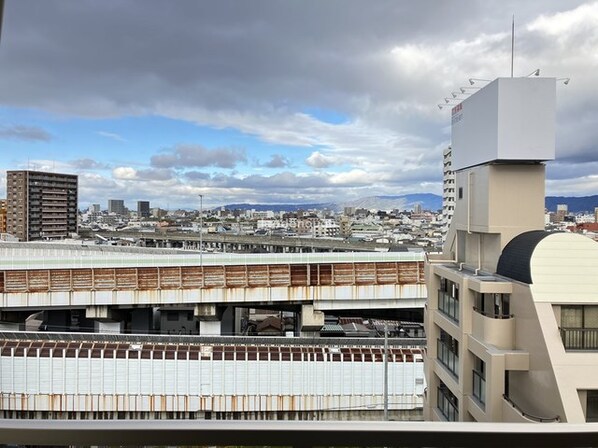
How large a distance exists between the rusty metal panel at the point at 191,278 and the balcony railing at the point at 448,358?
6.20 m

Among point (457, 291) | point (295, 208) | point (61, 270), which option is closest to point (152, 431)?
point (457, 291)

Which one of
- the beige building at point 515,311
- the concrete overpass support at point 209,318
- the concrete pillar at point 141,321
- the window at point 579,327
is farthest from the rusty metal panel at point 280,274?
the window at point 579,327

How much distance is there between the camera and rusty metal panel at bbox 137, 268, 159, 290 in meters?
9.51

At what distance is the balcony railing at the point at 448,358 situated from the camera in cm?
393

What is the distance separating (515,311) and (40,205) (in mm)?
37736

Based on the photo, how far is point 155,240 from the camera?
121ft

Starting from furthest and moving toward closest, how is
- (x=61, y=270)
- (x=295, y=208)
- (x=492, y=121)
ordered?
1. (x=295, y=208)
2. (x=61, y=270)
3. (x=492, y=121)

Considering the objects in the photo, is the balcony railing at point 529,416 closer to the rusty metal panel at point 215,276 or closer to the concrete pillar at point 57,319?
the rusty metal panel at point 215,276

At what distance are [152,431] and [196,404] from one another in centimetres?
634

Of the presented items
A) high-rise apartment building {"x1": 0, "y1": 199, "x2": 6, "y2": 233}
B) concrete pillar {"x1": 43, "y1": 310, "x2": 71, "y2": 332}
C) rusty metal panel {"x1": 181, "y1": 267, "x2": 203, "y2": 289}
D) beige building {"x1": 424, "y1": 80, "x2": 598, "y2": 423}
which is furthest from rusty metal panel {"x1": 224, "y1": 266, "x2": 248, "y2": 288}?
high-rise apartment building {"x1": 0, "y1": 199, "x2": 6, "y2": 233}

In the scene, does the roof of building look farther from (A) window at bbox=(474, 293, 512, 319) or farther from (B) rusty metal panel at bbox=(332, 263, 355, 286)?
(B) rusty metal panel at bbox=(332, 263, 355, 286)

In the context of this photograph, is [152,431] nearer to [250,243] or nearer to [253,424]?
[253,424]

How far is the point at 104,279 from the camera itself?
945cm

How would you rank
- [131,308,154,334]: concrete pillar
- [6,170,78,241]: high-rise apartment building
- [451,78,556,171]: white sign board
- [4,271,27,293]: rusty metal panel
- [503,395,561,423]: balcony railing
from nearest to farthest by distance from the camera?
[503,395,561,423]: balcony railing < [451,78,556,171]: white sign board < [4,271,27,293]: rusty metal panel < [131,308,154,334]: concrete pillar < [6,170,78,241]: high-rise apartment building
